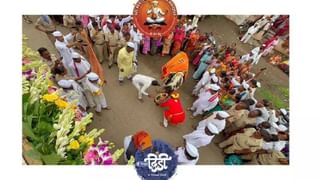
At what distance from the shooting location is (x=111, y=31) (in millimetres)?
3756

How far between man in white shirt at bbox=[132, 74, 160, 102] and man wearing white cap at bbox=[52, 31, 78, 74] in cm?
54

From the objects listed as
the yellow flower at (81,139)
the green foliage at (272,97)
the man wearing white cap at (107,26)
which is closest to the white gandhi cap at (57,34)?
the man wearing white cap at (107,26)

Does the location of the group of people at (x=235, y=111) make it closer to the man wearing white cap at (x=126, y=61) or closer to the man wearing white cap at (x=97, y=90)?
the man wearing white cap at (x=126, y=61)

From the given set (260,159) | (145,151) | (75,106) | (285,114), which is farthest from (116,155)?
(285,114)

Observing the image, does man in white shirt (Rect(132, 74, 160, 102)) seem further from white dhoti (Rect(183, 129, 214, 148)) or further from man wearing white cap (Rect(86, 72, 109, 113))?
white dhoti (Rect(183, 129, 214, 148))

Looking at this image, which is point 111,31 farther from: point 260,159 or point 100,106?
point 260,159

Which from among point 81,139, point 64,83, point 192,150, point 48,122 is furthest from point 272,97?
point 48,122

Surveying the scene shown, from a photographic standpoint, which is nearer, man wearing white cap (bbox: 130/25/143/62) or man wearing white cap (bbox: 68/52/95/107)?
man wearing white cap (bbox: 130/25/143/62)

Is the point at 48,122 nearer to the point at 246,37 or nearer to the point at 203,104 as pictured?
the point at 203,104

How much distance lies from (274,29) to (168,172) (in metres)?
1.34

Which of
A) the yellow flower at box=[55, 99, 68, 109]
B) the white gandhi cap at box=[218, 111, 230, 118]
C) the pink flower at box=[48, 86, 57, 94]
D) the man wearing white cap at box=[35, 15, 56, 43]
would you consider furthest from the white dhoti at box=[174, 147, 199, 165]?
the man wearing white cap at box=[35, 15, 56, 43]

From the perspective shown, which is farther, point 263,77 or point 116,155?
point 263,77

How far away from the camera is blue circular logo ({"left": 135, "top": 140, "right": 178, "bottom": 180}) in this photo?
3.55 metres

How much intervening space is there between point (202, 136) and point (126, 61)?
821 mm
